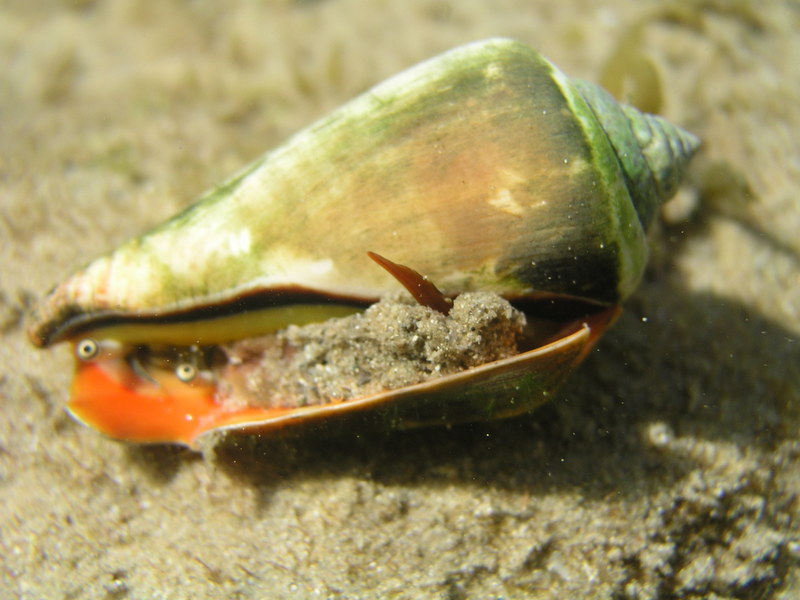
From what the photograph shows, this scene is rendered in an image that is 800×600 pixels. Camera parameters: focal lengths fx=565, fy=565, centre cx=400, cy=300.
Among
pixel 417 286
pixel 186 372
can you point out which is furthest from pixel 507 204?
pixel 186 372

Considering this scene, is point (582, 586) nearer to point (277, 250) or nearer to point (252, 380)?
point (252, 380)

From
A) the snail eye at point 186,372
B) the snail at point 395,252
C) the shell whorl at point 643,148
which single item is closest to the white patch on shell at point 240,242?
the snail at point 395,252

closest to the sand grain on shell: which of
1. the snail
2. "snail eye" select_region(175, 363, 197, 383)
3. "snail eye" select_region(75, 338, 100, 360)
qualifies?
the snail

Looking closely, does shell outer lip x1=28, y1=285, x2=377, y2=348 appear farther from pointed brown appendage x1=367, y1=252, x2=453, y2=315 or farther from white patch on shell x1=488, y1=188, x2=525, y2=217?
white patch on shell x1=488, y1=188, x2=525, y2=217

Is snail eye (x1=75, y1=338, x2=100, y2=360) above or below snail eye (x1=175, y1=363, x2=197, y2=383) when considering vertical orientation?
above

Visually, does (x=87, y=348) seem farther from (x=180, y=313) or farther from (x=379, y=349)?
(x=379, y=349)

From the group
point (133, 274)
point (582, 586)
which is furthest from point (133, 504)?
point (582, 586)

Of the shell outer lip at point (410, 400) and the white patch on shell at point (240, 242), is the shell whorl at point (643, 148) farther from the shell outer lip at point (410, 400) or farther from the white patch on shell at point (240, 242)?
the white patch on shell at point (240, 242)
